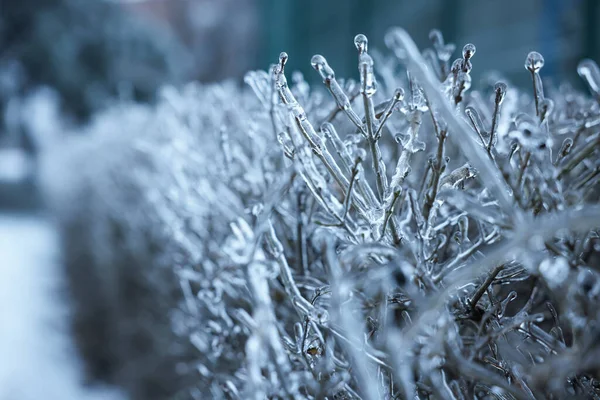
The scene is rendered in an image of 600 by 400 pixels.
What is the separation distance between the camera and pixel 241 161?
1.88 meters

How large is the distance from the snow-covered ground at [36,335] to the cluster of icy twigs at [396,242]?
2.13 metres

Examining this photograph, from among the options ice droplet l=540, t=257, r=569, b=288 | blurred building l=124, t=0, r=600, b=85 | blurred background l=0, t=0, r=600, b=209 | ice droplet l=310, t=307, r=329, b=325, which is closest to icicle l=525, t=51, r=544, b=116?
ice droplet l=540, t=257, r=569, b=288

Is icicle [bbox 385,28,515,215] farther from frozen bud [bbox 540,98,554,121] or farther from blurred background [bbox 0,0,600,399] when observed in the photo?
blurred background [bbox 0,0,600,399]

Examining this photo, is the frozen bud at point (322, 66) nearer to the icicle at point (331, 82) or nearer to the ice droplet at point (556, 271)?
the icicle at point (331, 82)

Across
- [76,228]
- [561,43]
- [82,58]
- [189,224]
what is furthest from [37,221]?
[189,224]

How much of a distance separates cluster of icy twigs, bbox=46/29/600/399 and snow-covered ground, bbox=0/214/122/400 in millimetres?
2125

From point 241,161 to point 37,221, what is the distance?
41.0 ft

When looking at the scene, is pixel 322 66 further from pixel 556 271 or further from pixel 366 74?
pixel 556 271

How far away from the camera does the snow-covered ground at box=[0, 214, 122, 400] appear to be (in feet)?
15.0

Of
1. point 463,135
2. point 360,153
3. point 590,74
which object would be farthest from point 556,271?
point 590,74

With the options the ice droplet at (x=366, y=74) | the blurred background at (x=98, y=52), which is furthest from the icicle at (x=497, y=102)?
the blurred background at (x=98, y=52)

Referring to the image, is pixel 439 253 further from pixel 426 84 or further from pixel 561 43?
pixel 561 43

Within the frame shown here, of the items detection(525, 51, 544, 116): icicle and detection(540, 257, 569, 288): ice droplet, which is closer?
detection(540, 257, 569, 288): ice droplet

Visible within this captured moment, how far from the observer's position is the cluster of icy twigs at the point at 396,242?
88cm
